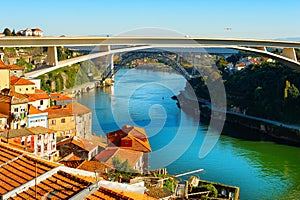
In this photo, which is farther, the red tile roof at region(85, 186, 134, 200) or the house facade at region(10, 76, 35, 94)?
the house facade at region(10, 76, 35, 94)

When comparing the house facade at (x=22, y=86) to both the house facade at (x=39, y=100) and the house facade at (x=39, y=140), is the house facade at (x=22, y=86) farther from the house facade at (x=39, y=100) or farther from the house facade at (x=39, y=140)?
the house facade at (x=39, y=140)

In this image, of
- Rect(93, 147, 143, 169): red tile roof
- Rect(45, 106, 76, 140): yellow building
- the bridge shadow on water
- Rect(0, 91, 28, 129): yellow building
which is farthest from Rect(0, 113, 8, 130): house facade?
the bridge shadow on water

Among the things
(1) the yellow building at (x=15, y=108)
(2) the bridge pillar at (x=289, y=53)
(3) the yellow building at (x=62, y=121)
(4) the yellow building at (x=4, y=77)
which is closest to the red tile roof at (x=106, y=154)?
(3) the yellow building at (x=62, y=121)

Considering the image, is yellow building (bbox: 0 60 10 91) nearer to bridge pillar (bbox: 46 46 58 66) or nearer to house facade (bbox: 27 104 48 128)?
house facade (bbox: 27 104 48 128)

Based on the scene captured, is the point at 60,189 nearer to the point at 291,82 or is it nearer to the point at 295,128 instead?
the point at 295,128

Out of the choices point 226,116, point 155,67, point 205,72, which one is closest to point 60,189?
point 226,116

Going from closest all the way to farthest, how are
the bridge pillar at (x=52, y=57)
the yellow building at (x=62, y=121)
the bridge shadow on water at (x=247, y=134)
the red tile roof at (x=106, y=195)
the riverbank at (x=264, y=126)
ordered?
the red tile roof at (x=106, y=195), the yellow building at (x=62, y=121), the bridge pillar at (x=52, y=57), the bridge shadow on water at (x=247, y=134), the riverbank at (x=264, y=126)
